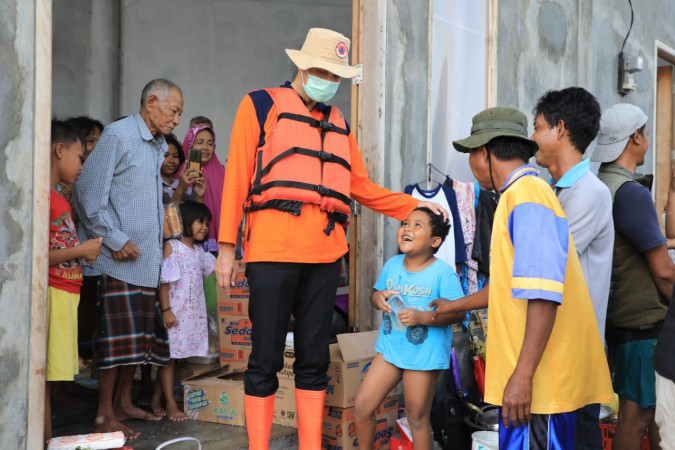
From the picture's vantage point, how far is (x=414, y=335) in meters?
3.47

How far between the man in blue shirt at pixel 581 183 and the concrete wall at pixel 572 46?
308cm

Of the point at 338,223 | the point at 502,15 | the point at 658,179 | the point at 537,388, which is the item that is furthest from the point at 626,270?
the point at 658,179

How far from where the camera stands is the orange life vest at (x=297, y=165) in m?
3.25

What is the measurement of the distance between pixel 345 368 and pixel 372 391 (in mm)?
410

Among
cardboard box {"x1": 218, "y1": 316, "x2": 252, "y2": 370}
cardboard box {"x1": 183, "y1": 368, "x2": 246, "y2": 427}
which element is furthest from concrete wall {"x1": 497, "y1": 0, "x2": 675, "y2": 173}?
cardboard box {"x1": 183, "y1": 368, "x2": 246, "y2": 427}

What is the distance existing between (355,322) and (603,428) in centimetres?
167

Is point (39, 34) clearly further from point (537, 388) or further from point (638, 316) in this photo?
point (638, 316)

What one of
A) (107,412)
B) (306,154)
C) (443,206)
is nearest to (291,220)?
(306,154)

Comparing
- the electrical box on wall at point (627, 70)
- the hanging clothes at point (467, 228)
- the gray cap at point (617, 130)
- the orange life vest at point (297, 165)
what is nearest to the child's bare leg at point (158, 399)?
the orange life vest at point (297, 165)

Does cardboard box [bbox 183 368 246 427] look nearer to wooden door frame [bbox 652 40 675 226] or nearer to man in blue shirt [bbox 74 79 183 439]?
man in blue shirt [bbox 74 79 183 439]

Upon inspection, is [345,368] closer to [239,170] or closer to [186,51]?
[239,170]

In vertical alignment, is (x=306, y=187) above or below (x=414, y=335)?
above

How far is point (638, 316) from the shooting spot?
124 inches

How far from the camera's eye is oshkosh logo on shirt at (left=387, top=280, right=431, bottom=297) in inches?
137
